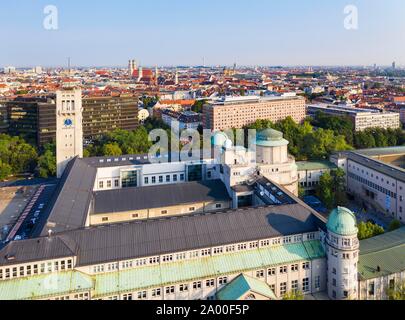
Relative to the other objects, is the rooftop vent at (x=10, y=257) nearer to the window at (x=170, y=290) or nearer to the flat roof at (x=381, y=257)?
the window at (x=170, y=290)

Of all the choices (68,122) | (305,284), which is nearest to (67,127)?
(68,122)

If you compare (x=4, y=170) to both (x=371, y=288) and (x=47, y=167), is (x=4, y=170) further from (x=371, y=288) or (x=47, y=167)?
(x=371, y=288)

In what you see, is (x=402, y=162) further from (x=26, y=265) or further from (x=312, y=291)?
(x=26, y=265)

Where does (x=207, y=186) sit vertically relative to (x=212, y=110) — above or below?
below

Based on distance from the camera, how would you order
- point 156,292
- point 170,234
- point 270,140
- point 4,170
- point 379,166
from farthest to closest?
point 4,170
point 379,166
point 270,140
point 170,234
point 156,292

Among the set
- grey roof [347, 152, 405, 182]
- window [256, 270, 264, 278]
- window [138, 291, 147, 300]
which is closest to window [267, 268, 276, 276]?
window [256, 270, 264, 278]

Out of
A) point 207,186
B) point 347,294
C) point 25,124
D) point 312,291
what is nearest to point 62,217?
point 207,186
